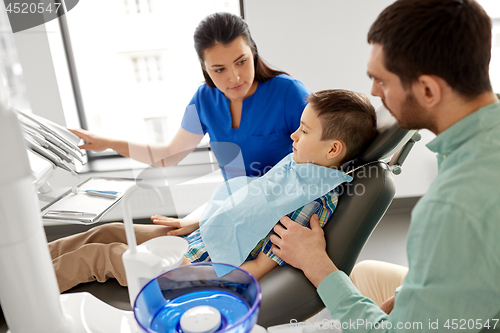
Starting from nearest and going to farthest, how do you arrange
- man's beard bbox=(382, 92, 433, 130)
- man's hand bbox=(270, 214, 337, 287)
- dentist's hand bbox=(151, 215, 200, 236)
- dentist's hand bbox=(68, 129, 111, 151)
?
man's beard bbox=(382, 92, 433, 130) < man's hand bbox=(270, 214, 337, 287) < dentist's hand bbox=(151, 215, 200, 236) < dentist's hand bbox=(68, 129, 111, 151)

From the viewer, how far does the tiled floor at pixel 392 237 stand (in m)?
2.34

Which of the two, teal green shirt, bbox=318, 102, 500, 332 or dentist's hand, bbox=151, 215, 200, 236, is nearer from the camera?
teal green shirt, bbox=318, 102, 500, 332

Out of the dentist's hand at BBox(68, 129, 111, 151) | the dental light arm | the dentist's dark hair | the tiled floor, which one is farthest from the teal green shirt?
the tiled floor

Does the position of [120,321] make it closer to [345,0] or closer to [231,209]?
[231,209]

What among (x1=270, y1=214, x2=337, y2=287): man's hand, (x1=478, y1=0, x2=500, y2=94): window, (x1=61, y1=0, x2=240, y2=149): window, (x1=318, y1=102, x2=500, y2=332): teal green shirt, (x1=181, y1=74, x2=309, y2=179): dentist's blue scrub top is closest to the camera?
(x1=318, y1=102, x2=500, y2=332): teal green shirt

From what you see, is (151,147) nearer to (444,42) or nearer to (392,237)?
(444,42)

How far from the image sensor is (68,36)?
2.73 m

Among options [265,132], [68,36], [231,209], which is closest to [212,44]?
[265,132]

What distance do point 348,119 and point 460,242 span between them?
2.15ft

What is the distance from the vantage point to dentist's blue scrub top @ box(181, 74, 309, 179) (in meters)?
1.69

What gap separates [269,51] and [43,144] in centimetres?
189

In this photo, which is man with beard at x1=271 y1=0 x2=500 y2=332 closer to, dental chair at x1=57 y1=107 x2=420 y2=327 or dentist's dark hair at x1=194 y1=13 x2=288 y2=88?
dental chair at x1=57 y1=107 x2=420 y2=327

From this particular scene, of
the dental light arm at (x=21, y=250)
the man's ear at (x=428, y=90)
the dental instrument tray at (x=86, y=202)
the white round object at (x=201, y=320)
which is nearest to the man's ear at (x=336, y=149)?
the man's ear at (x=428, y=90)

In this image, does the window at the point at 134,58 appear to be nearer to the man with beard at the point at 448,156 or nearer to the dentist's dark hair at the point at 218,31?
the dentist's dark hair at the point at 218,31
